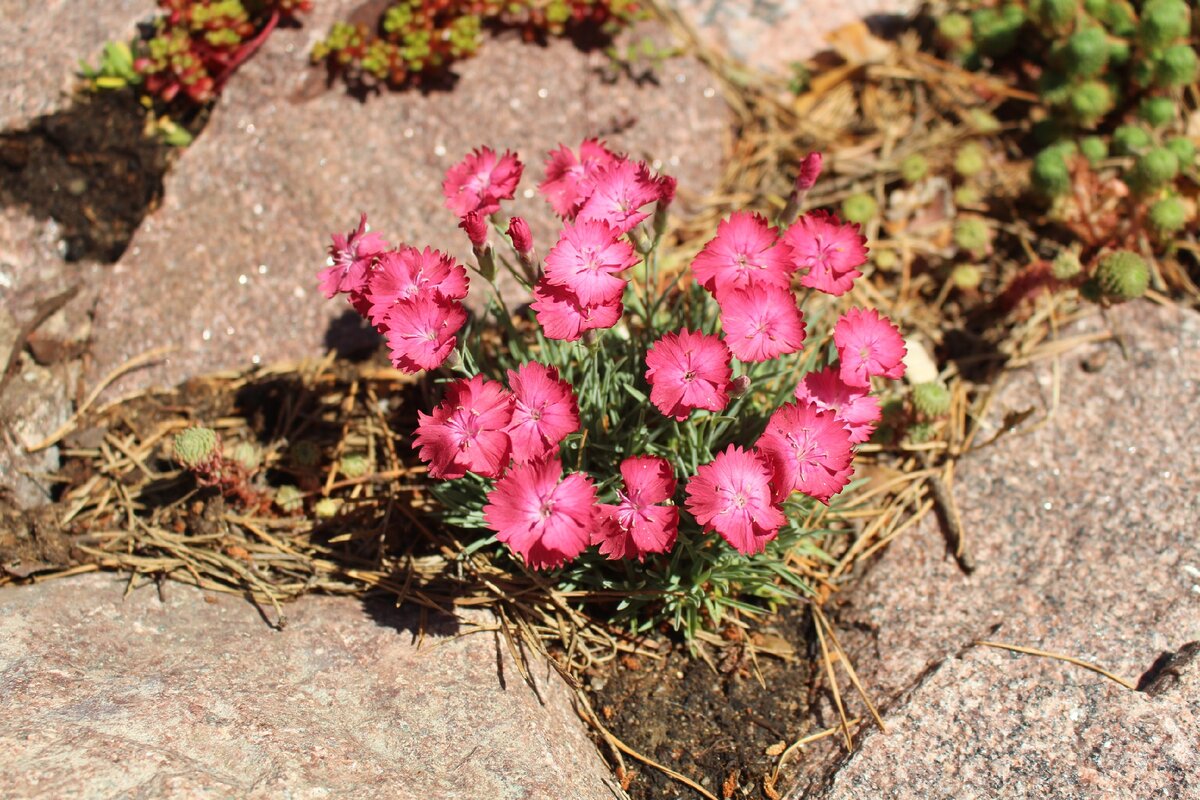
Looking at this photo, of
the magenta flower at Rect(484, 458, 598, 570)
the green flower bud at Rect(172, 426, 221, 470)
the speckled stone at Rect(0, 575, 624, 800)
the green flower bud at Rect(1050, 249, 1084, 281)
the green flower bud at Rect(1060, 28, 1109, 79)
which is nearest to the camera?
the speckled stone at Rect(0, 575, 624, 800)

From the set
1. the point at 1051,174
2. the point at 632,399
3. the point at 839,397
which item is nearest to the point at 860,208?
the point at 1051,174

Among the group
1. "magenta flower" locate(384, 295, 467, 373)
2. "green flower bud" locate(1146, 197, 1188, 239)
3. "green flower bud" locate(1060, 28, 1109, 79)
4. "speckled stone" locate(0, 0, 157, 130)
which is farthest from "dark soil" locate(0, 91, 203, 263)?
"green flower bud" locate(1146, 197, 1188, 239)

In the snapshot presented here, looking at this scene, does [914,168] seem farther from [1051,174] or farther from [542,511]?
[542,511]

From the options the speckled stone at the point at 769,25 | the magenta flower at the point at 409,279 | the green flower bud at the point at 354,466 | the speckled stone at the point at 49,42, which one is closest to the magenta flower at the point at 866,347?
the magenta flower at the point at 409,279

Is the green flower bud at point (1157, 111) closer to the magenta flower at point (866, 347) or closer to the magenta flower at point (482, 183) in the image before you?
the magenta flower at point (866, 347)

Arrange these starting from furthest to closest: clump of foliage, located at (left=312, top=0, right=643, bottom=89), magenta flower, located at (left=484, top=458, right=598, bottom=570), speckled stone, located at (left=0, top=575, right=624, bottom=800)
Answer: clump of foliage, located at (left=312, top=0, right=643, bottom=89) < magenta flower, located at (left=484, top=458, right=598, bottom=570) < speckled stone, located at (left=0, top=575, right=624, bottom=800)

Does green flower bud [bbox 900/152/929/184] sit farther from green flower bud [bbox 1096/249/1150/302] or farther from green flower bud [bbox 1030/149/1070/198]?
green flower bud [bbox 1096/249/1150/302]

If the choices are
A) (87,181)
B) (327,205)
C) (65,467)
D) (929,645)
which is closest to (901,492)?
(929,645)
